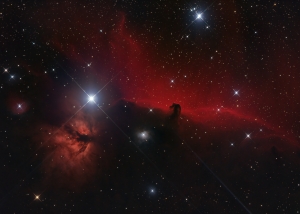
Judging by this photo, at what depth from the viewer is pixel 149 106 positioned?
8.49 ft

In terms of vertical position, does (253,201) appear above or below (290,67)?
below

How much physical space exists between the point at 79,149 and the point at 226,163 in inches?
57.1

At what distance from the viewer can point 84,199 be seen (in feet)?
8.63

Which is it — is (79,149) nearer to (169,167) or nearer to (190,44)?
(169,167)

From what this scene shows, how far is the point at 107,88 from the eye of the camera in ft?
8.42

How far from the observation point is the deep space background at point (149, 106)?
2.47 m

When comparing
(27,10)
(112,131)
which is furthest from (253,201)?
(27,10)

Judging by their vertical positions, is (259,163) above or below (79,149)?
below

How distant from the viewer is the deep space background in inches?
97.3

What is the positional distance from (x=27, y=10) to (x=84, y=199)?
1841 mm

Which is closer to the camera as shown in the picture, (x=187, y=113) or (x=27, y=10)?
(x=27, y=10)

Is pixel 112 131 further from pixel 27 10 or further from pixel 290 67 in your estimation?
pixel 290 67

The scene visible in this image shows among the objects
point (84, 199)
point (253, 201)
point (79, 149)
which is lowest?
point (253, 201)

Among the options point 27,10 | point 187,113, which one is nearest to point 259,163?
point 187,113
